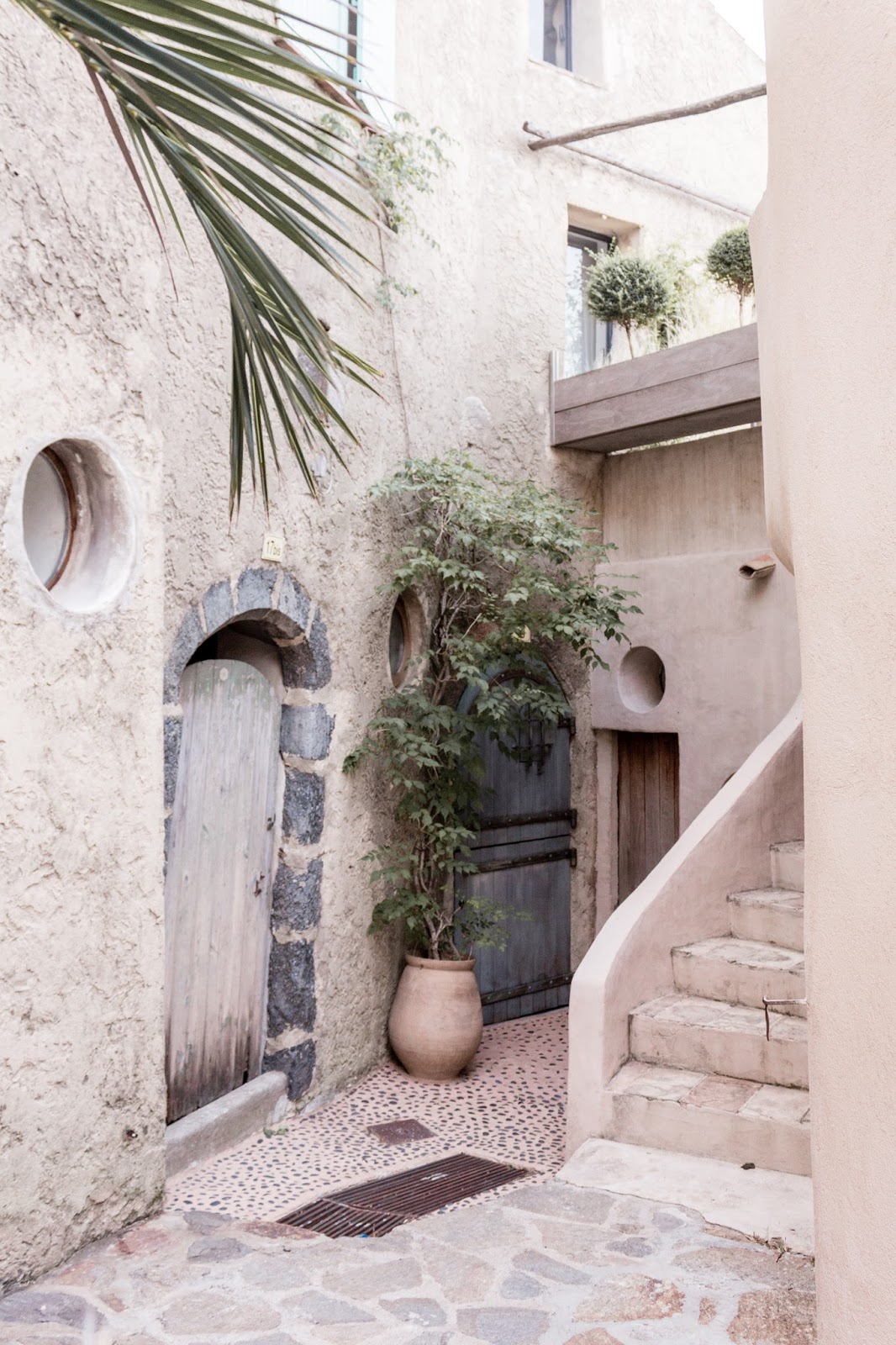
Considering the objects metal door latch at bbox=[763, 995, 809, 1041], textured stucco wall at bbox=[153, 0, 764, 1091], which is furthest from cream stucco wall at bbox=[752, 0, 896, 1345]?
textured stucco wall at bbox=[153, 0, 764, 1091]

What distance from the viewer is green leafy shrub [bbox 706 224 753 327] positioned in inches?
240

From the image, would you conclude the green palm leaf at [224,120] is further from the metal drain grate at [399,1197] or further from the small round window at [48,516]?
the metal drain grate at [399,1197]

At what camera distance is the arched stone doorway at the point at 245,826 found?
4332 mm

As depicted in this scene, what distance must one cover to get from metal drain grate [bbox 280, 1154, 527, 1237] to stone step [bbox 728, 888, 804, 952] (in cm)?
136

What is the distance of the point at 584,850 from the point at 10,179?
16.5 ft

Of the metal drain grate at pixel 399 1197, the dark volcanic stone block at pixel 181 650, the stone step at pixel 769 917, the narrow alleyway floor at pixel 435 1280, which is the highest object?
the dark volcanic stone block at pixel 181 650

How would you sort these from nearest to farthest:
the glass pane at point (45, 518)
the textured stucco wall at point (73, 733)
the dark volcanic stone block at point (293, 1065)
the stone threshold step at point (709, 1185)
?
the textured stucco wall at point (73, 733) < the stone threshold step at point (709, 1185) < the glass pane at point (45, 518) < the dark volcanic stone block at point (293, 1065)

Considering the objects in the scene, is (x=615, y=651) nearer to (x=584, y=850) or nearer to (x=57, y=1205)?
(x=584, y=850)

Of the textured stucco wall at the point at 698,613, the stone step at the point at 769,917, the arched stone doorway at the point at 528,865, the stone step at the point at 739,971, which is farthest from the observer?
the arched stone doorway at the point at 528,865

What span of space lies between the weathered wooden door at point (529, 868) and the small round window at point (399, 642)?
84cm

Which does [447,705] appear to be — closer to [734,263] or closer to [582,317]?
[734,263]

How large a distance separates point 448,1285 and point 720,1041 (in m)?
1.49

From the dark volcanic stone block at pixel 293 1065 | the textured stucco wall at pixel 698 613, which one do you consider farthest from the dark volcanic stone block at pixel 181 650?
the textured stucco wall at pixel 698 613

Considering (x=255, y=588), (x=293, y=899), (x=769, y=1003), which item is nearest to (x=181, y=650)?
(x=255, y=588)
